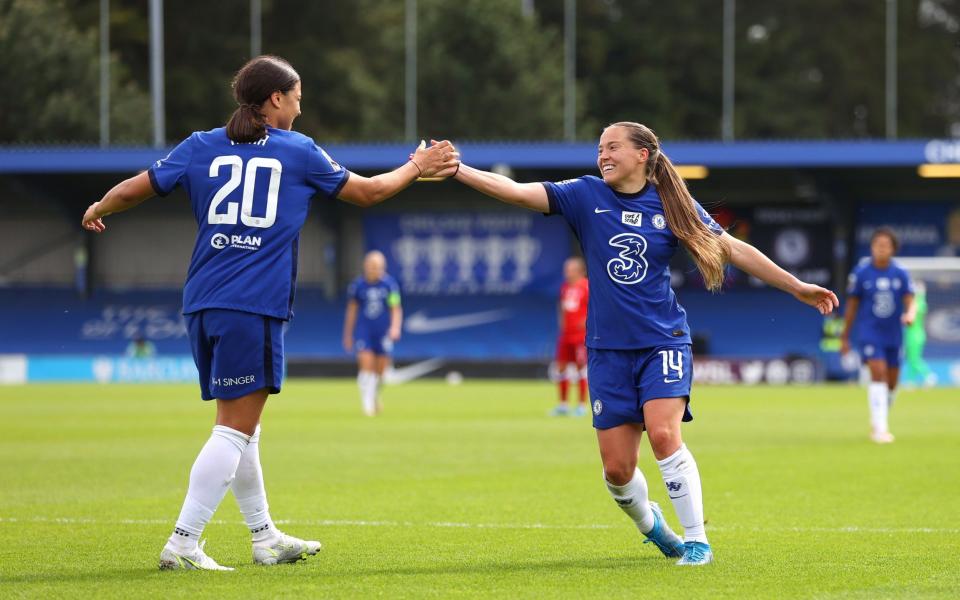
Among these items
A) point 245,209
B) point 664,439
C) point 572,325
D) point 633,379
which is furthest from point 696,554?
point 572,325

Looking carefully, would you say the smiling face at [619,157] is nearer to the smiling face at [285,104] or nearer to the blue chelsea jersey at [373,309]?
the smiling face at [285,104]

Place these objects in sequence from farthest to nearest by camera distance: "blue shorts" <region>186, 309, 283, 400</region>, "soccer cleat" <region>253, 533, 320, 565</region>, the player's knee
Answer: "soccer cleat" <region>253, 533, 320, 565</region> → the player's knee → "blue shorts" <region>186, 309, 283, 400</region>

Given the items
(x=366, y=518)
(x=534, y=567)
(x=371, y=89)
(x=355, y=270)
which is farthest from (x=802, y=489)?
(x=371, y=89)

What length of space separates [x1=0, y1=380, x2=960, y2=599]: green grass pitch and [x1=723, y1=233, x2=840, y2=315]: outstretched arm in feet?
4.21

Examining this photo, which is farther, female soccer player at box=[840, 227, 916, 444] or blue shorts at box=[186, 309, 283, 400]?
female soccer player at box=[840, 227, 916, 444]

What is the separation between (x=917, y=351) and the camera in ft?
105

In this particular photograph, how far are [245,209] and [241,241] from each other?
0.14 meters

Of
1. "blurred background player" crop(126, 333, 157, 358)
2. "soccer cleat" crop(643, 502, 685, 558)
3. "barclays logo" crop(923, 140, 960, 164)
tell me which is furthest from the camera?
"blurred background player" crop(126, 333, 157, 358)

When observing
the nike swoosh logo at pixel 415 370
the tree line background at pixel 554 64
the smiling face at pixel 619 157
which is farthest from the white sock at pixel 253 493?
the tree line background at pixel 554 64

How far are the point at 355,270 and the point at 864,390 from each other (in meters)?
15.8

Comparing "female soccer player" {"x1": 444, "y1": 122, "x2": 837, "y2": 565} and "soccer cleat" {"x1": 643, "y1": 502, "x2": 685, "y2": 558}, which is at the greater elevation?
"female soccer player" {"x1": 444, "y1": 122, "x2": 837, "y2": 565}

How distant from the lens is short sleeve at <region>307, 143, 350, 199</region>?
6.63 meters

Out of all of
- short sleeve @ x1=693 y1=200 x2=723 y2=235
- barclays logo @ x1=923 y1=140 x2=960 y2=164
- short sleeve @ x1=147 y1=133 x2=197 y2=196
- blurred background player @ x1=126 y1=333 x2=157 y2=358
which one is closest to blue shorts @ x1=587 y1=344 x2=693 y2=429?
short sleeve @ x1=693 y1=200 x2=723 y2=235

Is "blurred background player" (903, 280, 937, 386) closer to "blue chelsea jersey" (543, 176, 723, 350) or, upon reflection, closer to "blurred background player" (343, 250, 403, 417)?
"blurred background player" (343, 250, 403, 417)
